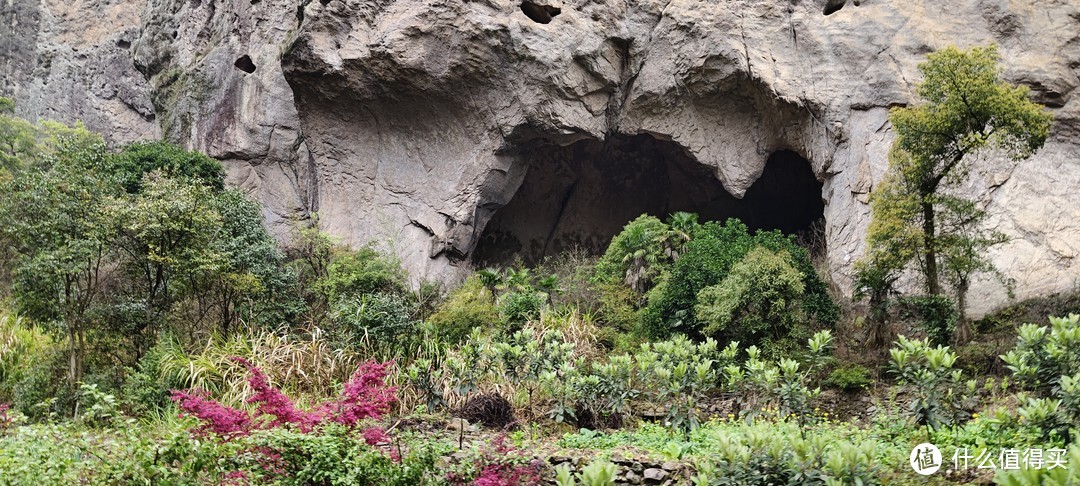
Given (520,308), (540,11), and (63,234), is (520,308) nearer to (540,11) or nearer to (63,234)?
(540,11)

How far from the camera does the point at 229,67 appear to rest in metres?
17.6

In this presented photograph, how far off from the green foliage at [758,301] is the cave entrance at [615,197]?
24.8ft

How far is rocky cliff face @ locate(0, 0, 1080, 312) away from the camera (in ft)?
40.8

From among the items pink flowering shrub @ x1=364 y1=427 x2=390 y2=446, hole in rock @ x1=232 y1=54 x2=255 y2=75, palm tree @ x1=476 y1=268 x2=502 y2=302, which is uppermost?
hole in rock @ x1=232 y1=54 x2=255 y2=75

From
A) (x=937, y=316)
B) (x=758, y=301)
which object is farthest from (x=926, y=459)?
(x=937, y=316)

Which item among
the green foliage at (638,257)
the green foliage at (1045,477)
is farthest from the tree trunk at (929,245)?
the green foliage at (1045,477)

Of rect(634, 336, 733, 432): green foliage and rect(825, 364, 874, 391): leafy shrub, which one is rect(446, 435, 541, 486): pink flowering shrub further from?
rect(825, 364, 874, 391): leafy shrub

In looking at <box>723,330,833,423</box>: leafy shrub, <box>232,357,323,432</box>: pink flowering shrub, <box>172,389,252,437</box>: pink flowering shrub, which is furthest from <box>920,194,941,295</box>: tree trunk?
<box>172,389,252,437</box>: pink flowering shrub

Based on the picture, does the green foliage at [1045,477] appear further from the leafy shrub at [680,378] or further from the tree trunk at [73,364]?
the tree trunk at [73,364]

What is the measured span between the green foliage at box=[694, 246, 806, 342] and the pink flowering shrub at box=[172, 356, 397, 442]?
533 cm

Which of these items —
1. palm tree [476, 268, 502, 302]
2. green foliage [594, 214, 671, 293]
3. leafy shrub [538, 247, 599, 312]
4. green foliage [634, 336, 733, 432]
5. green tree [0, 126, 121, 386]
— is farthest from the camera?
palm tree [476, 268, 502, 302]

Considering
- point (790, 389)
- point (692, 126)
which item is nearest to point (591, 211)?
point (692, 126)

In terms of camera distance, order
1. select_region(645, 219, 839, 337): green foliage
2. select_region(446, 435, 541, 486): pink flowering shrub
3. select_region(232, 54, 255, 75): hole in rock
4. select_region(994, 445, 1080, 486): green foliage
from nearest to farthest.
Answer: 1. select_region(994, 445, 1080, 486): green foliage
2. select_region(446, 435, 541, 486): pink flowering shrub
3. select_region(645, 219, 839, 337): green foliage
4. select_region(232, 54, 255, 75): hole in rock

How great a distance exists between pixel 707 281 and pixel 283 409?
21.5 ft
